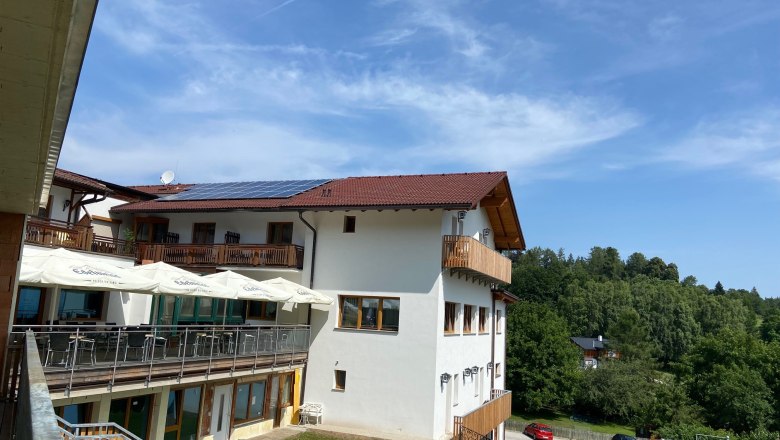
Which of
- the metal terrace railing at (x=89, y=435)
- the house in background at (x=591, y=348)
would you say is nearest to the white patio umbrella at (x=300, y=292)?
the metal terrace railing at (x=89, y=435)

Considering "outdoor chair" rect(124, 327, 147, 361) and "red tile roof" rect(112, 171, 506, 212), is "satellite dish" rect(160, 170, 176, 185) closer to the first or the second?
"red tile roof" rect(112, 171, 506, 212)

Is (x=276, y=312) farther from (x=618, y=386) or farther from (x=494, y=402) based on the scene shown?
(x=618, y=386)

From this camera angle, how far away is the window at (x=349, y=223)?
2137 centimetres

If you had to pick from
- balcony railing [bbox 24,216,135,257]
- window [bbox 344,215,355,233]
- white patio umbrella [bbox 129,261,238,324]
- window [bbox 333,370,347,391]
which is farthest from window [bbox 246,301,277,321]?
white patio umbrella [bbox 129,261,238,324]

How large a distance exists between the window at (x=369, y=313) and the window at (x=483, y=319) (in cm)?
797

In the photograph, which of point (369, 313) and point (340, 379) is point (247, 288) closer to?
point (369, 313)

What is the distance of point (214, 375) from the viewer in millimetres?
15648

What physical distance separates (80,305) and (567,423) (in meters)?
45.1

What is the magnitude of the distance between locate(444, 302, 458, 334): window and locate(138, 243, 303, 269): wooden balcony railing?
19.4ft

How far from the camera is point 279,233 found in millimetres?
22828

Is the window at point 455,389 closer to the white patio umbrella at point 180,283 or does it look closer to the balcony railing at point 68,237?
the white patio umbrella at point 180,283

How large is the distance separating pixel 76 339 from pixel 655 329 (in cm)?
9031

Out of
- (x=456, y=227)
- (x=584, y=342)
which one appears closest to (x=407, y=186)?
(x=456, y=227)

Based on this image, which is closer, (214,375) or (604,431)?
(214,375)
